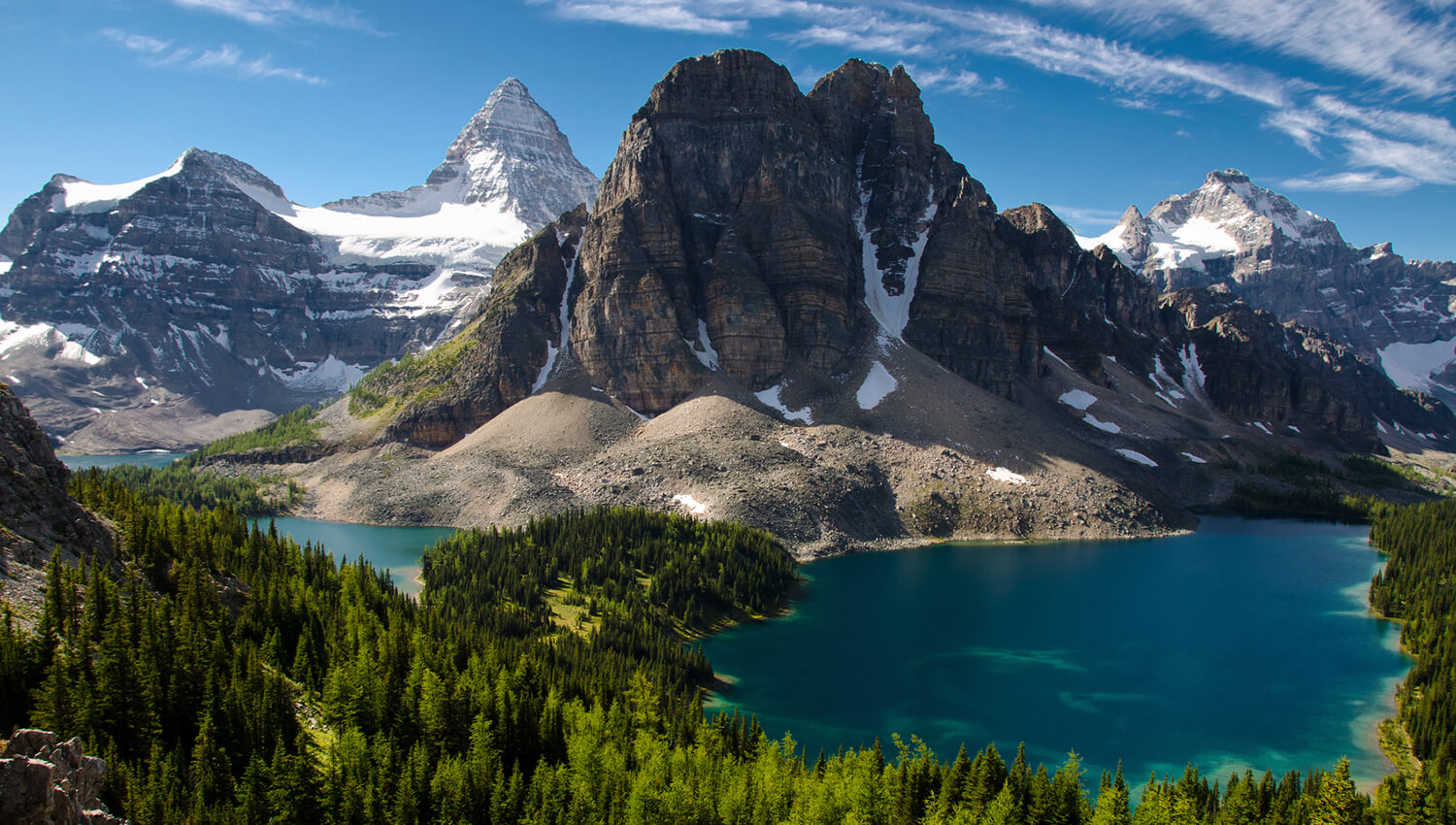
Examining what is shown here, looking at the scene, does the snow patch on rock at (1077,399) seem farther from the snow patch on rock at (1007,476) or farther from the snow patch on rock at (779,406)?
the snow patch on rock at (779,406)

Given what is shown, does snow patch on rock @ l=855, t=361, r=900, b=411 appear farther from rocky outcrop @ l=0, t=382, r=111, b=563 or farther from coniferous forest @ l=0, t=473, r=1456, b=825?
rocky outcrop @ l=0, t=382, r=111, b=563

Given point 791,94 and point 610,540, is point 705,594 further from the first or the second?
point 791,94

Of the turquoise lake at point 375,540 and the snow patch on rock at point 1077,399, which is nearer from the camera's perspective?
the turquoise lake at point 375,540

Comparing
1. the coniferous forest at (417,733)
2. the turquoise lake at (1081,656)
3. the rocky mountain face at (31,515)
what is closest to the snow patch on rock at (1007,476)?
the turquoise lake at (1081,656)

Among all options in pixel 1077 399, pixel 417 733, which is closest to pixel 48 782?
pixel 417 733

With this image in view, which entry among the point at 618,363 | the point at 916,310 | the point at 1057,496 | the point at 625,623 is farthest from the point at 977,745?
the point at 916,310

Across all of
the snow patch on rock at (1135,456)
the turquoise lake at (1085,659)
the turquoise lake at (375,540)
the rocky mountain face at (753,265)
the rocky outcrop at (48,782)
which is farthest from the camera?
the snow patch on rock at (1135,456)
